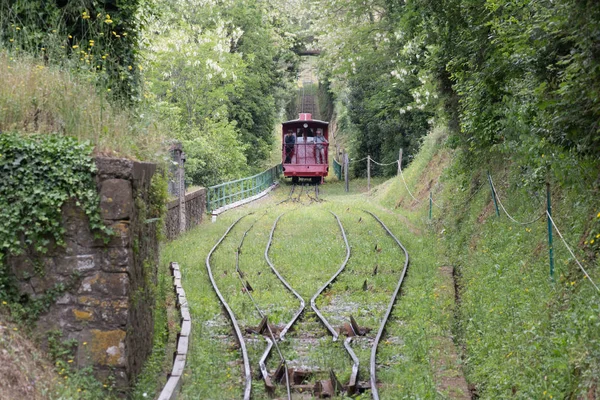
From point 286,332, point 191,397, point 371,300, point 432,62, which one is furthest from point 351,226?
point 191,397

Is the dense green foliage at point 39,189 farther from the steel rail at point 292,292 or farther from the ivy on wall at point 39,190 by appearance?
the steel rail at point 292,292

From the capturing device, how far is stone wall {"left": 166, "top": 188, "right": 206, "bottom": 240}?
1769 cm

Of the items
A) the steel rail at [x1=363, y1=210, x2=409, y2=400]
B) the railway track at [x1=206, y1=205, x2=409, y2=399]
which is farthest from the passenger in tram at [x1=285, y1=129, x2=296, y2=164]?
the railway track at [x1=206, y1=205, x2=409, y2=399]

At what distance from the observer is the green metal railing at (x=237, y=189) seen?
1012 inches

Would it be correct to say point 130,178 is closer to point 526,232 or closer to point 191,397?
point 191,397

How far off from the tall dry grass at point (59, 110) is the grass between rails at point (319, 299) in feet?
8.55

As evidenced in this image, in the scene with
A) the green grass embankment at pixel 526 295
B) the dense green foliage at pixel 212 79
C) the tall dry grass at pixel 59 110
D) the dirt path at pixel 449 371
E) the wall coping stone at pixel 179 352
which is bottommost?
the dirt path at pixel 449 371

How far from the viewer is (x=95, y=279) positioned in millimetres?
7199

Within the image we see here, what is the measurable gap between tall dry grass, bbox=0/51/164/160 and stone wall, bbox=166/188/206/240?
335 inches

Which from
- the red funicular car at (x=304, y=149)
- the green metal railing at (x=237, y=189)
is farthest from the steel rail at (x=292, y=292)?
the red funicular car at (x=304, y=149)

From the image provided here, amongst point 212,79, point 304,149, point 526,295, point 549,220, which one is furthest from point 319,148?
point 526,295

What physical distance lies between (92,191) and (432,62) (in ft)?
36.8

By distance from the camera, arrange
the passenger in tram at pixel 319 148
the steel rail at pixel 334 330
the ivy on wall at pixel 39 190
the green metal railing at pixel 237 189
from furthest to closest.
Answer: the passenger in tram at pixel 319 148 → the green metal railing at pixel 237 189 → the steel rail at pixel 334 330 → the ivy on wall at pixel 39 190

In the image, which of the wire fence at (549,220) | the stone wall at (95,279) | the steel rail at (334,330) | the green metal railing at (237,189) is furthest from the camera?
the green metal railing at (237,189)
